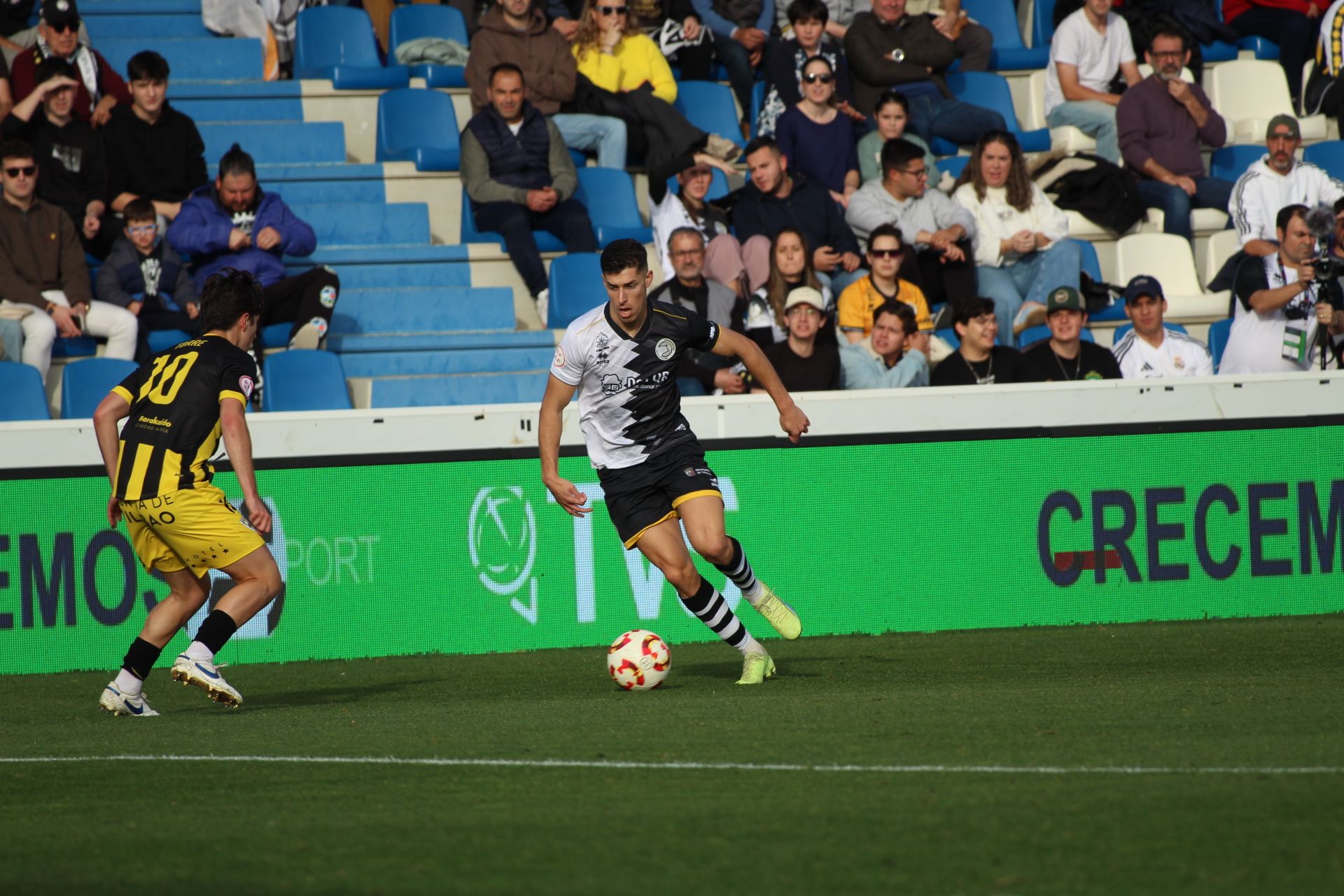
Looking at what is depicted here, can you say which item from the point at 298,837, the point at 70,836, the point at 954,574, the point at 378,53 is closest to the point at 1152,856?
the point at 298,837

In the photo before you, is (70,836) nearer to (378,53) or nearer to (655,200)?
(655,200)

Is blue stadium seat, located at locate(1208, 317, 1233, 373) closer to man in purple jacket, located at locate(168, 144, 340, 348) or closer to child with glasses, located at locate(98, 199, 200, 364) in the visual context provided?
man in purple jacket, located at locate(168, 144, 340, 348)

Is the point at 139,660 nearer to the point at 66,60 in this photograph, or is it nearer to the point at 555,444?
the point at 555,444

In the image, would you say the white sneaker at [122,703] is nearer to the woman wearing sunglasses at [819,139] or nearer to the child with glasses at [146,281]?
the child with glasses at [146,281]

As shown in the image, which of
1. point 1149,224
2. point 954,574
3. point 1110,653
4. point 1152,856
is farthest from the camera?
point 1149,224

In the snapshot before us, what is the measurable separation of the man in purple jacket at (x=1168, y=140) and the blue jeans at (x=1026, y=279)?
1.76 metres

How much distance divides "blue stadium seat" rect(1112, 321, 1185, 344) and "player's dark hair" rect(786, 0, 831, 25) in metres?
3.66

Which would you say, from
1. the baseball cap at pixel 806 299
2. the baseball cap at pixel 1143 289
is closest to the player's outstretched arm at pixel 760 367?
the baseball cap at pixel 806 299

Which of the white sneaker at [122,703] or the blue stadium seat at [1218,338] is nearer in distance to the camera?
the white sneaker at [122,703]

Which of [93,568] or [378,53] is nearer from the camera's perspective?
[93,568]

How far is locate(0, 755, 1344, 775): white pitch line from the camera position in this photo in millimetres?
4879

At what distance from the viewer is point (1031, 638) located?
31.5ft

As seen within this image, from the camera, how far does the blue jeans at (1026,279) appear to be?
1292 centimetres

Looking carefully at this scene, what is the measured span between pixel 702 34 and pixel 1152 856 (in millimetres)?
12121
